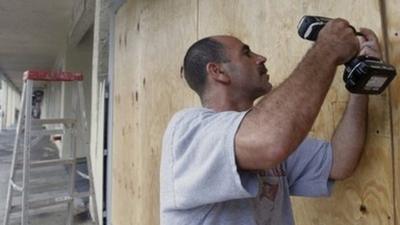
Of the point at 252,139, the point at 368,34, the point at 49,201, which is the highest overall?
the point at 368,34

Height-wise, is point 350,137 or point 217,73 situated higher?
point 217,73

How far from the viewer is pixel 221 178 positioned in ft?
Result: 2.39

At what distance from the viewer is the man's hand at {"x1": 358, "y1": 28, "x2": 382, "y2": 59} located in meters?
0.79

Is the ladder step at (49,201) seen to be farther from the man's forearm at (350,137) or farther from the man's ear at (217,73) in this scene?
the man's forearm at (350,137)

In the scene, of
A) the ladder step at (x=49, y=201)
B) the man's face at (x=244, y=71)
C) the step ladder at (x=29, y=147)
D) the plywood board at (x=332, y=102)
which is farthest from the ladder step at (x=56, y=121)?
the man's face at (x=244, y=71)

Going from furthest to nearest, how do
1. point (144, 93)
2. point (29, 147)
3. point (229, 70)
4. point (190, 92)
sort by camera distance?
point (29, 147)
point (144, 93)
point (190, 92)
point (229, 70)

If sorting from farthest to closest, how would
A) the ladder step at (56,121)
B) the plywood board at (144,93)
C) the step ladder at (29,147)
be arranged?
the ladder step at (56,121)
the step ladder at (29,147)
the plywood board at (144,93)

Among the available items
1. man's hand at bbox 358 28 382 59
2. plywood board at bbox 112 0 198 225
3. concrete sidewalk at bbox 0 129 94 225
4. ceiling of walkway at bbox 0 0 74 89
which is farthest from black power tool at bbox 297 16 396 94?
ceiling of walkway at bbox 0 0 74 89

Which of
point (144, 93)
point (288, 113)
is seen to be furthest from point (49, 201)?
point (288, 113)

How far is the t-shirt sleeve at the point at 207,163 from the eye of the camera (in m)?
0.72

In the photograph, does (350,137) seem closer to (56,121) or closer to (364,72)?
(364,72)

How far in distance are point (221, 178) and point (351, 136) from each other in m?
0.38

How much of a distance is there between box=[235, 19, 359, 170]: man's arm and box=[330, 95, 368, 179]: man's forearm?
0.69 feet

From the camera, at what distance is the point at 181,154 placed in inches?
32.1
